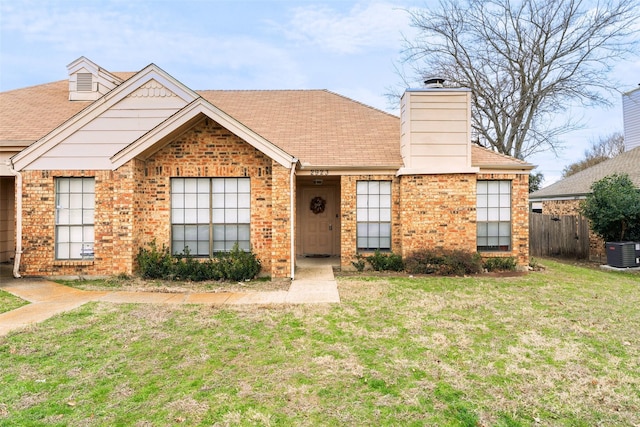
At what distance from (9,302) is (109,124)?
4.59 metres

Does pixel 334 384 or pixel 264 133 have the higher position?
pixel 264 133

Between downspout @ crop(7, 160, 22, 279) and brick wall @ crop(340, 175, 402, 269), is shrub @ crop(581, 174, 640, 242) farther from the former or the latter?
downspout @ crop(7, 160, 22, 279)

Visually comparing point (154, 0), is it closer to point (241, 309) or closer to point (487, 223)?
point (241, 309)

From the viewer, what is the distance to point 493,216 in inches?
418

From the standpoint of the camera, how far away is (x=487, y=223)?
10.6 meters

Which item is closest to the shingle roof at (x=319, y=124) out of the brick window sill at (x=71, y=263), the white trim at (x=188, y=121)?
the white trim at (x=188, y=121)

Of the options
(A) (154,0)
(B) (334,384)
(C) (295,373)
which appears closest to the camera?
(B) (334,384)

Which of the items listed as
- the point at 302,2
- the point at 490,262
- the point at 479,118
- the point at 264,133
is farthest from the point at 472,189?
the point at 479,118

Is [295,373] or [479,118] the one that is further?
[479,118]

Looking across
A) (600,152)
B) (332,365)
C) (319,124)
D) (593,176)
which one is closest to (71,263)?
(332,365)

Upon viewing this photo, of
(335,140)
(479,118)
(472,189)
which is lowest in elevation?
(472,189)

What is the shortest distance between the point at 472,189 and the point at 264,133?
6.81 meters

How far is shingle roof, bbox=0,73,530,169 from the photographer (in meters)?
10.5

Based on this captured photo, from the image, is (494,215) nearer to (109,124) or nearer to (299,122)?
(299,122)
